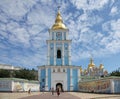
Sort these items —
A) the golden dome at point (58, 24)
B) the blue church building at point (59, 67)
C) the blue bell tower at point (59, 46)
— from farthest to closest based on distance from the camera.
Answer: the golden dome at point (58, 24) < the blue bell tower at point (59, 46) < the blue church building at point (59, 67)

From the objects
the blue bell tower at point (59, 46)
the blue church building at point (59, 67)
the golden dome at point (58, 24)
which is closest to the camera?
the blue church building at point (59, 67)

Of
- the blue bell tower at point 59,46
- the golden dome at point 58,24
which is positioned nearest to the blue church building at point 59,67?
the blue bell tower at point 59,46

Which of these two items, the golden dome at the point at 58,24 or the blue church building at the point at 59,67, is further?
the golden dome at the point at 58,24

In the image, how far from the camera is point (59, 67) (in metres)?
51.1

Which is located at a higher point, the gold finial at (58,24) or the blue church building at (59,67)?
the gold finial at (58,24)

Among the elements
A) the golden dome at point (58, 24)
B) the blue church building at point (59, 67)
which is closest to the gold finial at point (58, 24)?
the golden dome at point (58, 24)

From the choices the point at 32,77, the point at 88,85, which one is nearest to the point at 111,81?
the point at 88,85

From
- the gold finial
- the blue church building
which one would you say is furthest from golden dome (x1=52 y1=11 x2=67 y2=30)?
the blue church building

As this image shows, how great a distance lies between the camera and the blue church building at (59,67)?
5066 cm

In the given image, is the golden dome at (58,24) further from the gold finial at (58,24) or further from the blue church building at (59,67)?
the blue church building at (59,67)

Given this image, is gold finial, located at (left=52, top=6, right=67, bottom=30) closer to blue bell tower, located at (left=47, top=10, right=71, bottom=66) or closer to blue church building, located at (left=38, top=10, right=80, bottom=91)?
blue bell tower, located at (left=47, top=10, right=71, bottom=66)

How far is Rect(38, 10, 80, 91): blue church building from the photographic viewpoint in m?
50.7

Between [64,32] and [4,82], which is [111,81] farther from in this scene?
[64,32]

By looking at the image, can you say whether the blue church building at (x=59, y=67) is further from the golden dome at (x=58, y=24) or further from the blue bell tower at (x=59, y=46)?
the golden dome at (x=58, y=24)
